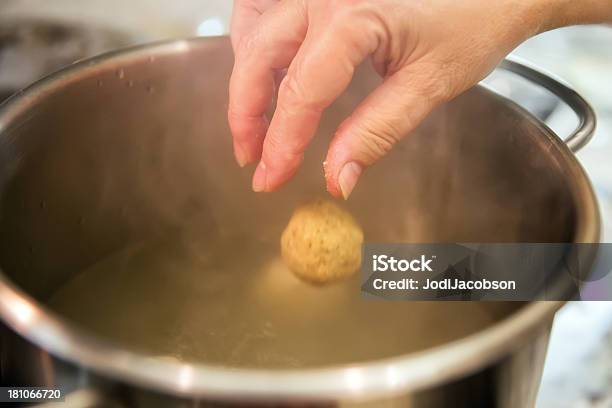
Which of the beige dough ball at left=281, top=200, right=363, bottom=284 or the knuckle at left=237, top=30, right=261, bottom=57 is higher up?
the knuckle at left=237, top=30, right=261, bottom=57

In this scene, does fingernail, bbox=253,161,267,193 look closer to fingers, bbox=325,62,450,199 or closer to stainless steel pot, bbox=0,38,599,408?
fingers, bbox=325,62,450,199

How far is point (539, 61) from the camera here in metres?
1.04

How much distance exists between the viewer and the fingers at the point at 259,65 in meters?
0.53

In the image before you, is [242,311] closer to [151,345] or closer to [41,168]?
[151,345]

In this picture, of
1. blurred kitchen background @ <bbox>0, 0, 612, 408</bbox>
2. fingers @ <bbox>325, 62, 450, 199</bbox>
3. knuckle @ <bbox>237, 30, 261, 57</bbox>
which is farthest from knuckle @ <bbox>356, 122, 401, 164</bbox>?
blurred kitchen background @ <bbox>0, 0, 612, 408</bbox>

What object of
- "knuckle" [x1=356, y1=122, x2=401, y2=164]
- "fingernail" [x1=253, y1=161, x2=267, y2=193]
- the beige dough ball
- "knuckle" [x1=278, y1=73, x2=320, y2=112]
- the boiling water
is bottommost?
the boiling water

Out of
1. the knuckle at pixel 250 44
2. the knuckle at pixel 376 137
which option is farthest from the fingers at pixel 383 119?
the knuckle at pixel 250 44

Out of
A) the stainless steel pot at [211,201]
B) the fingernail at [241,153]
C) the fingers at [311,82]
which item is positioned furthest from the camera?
the fingernail at [241,153]

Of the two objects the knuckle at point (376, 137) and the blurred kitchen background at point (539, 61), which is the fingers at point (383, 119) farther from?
the blurred kitchen background at point (539, 61)

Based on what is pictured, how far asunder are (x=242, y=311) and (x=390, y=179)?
0.21 metres

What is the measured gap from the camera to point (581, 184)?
501mm

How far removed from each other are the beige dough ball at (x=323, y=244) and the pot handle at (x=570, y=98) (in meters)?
0.20

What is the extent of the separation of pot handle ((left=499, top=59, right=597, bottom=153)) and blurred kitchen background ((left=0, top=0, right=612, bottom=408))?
0.14 metres

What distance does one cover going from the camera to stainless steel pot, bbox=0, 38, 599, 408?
34cm
